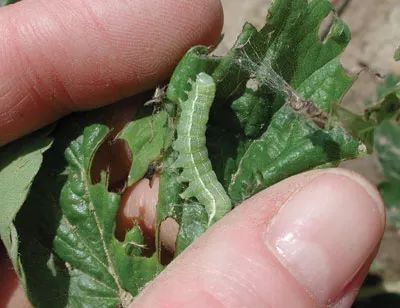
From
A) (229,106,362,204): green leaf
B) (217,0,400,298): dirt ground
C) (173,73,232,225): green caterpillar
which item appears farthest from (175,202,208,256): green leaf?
(217,0,400,298): dirt ground

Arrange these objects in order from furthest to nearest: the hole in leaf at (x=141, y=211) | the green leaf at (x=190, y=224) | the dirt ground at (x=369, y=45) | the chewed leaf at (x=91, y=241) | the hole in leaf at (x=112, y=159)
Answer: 1. the dirt ground at (x=369, y=45)
2. the hole in leaf at (x=112, y=159)
3. the hole in leaf at (x=141, y=211)
4. the chewed leaf at (x=91, y=241)
5. the green leaf at (x=190, y=224)

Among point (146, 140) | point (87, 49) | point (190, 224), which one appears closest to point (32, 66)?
point (87, 49)

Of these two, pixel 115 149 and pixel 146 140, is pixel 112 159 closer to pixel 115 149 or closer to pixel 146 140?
pixel 115 149

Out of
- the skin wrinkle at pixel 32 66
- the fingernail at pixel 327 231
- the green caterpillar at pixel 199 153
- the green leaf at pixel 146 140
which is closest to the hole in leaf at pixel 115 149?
the green leaf at pixel 146 140

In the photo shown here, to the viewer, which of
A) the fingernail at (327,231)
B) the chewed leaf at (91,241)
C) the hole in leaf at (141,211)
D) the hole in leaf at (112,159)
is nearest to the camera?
the fingernail at (327,231)

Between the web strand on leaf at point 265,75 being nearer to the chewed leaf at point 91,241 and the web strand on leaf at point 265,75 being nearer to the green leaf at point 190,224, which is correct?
the green leaf at point 190,224

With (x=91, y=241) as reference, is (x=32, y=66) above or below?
above

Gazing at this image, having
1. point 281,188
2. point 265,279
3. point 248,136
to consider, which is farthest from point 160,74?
point 265,279
